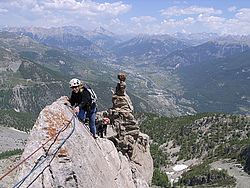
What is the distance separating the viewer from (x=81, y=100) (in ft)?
50.4

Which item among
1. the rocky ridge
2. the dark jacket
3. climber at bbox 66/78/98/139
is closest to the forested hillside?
climber at bbox 66/78/98/139

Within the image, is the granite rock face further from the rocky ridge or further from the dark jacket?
Result: the dark jacket

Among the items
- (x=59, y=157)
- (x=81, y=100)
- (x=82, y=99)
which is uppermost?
(x=82, y=99)

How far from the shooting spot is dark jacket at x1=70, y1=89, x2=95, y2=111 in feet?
47.6

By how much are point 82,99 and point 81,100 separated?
0.75 m

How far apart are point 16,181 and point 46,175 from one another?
1.23 metres

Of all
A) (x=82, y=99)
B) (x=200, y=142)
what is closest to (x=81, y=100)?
(x=82, y=99)

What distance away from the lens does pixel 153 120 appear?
479 feet

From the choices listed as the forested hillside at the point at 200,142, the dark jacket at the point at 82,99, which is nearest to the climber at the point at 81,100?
the dark jacket at the point at 82,99

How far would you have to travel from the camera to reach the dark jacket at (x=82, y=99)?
14516mm

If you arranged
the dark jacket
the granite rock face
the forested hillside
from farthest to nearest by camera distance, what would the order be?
the forested hillside < the dark jacket < the granite rock face

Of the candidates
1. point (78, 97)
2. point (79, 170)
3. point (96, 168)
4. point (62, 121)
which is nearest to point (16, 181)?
point (79, 170)

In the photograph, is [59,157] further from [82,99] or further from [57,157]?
[82,99]

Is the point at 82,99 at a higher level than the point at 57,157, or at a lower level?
higher
